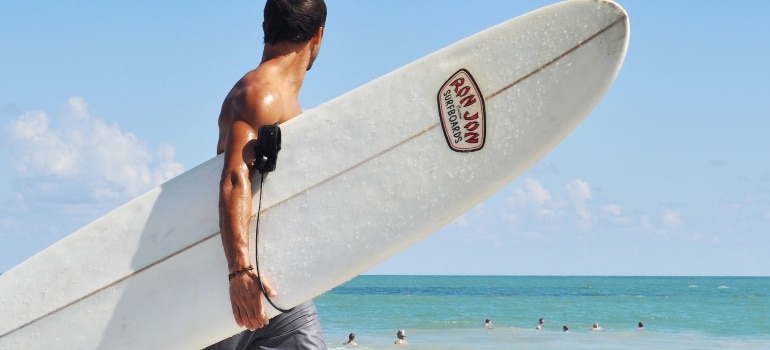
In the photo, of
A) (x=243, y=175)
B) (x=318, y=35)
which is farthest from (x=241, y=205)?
(x=318, y=35)

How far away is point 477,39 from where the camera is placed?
2.91 metres

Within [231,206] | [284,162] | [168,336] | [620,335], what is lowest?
[168,336]

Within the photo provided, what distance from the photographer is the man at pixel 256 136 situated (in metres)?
2.58

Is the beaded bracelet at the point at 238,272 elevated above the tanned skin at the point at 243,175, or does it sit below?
below

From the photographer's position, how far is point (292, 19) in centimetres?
273

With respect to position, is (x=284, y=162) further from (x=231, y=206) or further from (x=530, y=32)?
(x=530, y=32)

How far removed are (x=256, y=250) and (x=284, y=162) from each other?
0.31 m

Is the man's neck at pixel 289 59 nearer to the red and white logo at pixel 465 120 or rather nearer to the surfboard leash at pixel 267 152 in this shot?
the surfboard leash at pixel 267 152

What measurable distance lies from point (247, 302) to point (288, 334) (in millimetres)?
176

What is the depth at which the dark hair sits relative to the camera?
107 inches

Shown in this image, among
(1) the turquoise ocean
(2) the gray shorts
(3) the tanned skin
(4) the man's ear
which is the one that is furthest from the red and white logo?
(1) the turquoise ocean

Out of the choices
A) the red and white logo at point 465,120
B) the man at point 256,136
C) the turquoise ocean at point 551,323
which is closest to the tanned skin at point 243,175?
the man at point 256,136

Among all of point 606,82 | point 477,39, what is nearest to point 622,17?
point 606,82

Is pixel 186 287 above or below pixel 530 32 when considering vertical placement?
below
